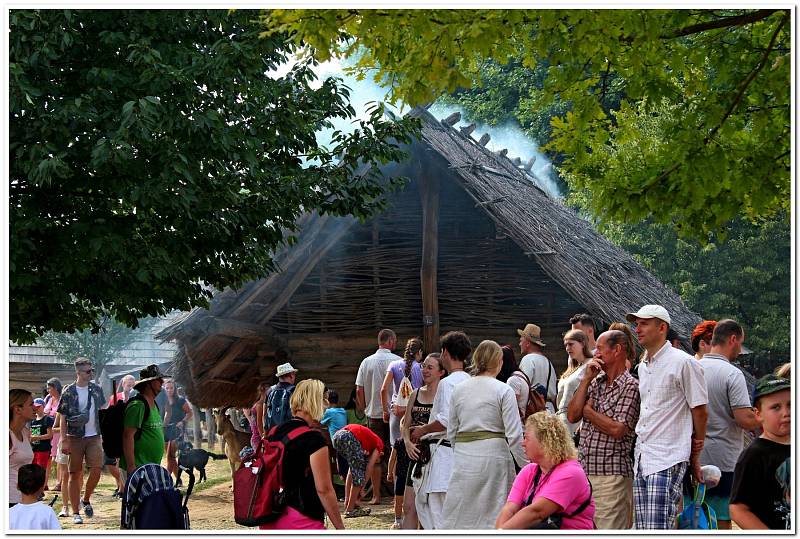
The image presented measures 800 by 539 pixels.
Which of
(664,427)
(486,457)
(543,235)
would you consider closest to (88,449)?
(543,235)

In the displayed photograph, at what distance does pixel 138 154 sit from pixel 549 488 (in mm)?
3996

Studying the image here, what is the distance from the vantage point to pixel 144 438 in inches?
359

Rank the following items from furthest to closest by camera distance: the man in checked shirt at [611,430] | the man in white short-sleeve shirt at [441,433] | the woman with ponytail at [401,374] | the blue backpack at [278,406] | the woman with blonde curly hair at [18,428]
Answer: the blue backpack at [278,406] < the woman with ponytail at [401,374] < the man in white short-sleeve shirt at [441,433] < the woman with blonde curly hair at [18,428] < the man in checked shirt at [611,430]

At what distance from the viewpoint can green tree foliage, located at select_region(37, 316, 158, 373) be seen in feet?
117

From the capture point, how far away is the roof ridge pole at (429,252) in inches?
563

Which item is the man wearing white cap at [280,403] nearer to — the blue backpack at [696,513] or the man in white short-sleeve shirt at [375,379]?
the man in white short-sleeve shirt at [375,379]

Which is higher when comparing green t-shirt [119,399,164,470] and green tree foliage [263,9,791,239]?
green tree foliage [263,9,791,239]

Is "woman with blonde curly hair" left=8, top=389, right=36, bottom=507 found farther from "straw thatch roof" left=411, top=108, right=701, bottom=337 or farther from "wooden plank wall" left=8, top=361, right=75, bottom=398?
"wooden plank wall" left=8, top=361, right=75, bottom=398

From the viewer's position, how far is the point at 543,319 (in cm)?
1431

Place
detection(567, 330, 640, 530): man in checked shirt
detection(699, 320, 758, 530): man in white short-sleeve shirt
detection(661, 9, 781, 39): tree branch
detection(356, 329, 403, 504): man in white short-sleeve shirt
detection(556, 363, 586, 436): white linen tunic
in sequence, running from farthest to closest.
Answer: detection(356, 329, 403, 504): man in white short-sleeve shirt → detection(556, 363, 586, 436): white linen tunic → detection(699, 320, 758, 530): man in white short-sleeve shirt → detection(567, 330, 640, 530): man in checked shirt → detection(661, 9, 781, 39): tree branch

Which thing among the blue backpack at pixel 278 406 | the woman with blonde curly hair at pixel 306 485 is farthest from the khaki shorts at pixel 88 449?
the woman with blonde curly hair at pixel 306 485

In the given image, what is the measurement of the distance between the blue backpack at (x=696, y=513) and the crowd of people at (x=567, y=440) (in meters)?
0.11

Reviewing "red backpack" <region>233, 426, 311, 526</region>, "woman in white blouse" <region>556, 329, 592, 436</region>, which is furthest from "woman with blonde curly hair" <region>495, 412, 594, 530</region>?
"woman in white blouse" <region>556, 329, 592, 436</region>

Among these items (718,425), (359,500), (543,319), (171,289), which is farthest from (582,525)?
(543,319)
